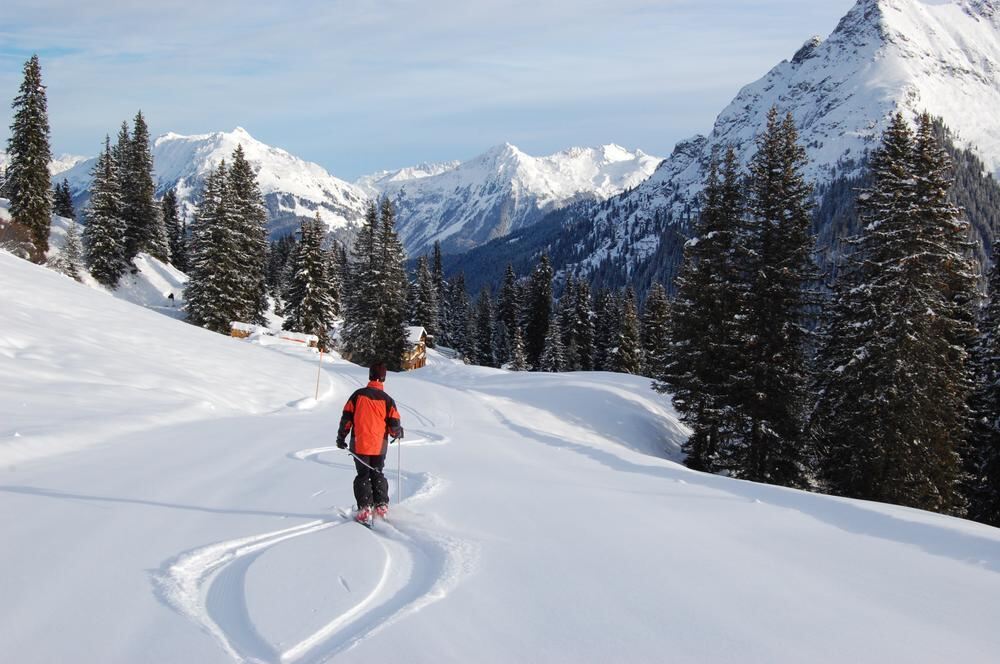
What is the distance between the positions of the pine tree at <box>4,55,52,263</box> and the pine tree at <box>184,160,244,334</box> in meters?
14.0

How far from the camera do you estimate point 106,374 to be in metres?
14.8

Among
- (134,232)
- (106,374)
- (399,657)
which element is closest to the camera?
(399,657)

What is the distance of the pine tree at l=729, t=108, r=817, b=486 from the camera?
21.5 m

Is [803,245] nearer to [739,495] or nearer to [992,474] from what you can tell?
[992,474]

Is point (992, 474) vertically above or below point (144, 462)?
below

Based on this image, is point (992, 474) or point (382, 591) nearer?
point (382, 591)

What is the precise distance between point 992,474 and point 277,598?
88.0ft

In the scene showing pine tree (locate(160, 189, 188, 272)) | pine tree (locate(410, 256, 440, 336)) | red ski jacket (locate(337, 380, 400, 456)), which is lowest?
red ski jacket (locate(337, 380, 400, 456))

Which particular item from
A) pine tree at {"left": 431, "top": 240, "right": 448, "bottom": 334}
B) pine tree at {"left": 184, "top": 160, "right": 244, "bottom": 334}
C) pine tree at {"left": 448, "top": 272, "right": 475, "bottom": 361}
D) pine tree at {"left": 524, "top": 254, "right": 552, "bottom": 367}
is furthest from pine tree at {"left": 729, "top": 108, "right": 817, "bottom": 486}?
pine tree at {"left": 431, "top": 240, "right": 448, "bottom": 334}

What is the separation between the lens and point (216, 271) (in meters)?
42.4

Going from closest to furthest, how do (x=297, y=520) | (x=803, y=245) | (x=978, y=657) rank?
(x=978, y=657) < (x=297, y=520) < (x=803, y=245)

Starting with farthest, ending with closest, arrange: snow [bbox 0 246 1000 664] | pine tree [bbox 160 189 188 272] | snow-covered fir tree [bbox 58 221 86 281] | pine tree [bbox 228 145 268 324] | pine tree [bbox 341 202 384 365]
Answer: pine tree [bbox 160 189 188 272]
pine tree [bbox 341 202 384 365]
snow-covered fir tree [bbox 58 221 86 281]
pine tree [bbox 228 145 268 324]
snow [bbox 0 246 1000 664]

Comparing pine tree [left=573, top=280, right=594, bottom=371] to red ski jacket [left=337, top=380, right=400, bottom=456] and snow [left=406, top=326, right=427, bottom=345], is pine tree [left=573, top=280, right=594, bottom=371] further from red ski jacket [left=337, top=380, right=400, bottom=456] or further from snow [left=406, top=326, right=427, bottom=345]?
red ski jacket [left=337, top=380, right=400, bottom=456]

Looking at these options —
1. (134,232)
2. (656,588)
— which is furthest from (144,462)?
(134,232)
